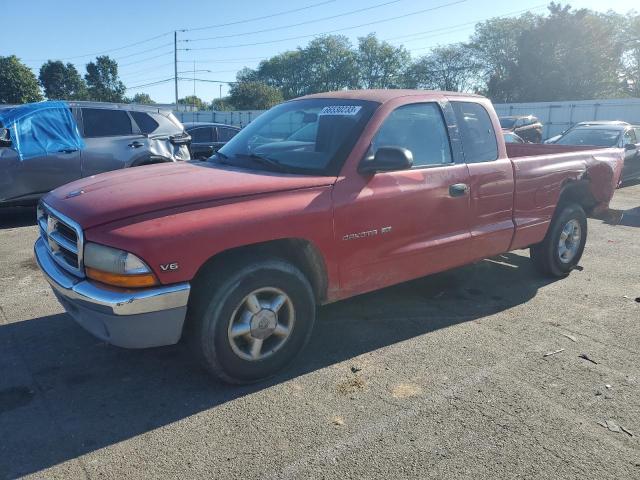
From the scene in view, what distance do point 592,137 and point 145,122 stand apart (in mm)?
10453

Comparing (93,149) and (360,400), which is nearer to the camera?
(360,400)

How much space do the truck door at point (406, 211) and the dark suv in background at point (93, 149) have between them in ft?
18.7

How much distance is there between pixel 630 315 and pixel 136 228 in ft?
14.0

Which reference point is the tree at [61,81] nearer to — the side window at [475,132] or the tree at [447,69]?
the tree at [447,69]

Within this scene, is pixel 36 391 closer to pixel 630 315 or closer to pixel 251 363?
pixel 251 363

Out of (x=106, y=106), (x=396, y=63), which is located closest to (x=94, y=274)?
(x=106, y=106)

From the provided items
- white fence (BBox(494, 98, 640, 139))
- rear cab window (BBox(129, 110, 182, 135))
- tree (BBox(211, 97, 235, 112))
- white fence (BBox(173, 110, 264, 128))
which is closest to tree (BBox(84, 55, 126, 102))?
tree (BBox(211, 97, 235, 112))

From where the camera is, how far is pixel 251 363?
3363 mm

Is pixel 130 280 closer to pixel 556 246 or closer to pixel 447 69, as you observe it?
pixel 556 246

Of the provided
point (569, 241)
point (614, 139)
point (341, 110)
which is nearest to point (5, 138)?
point (341, 110)

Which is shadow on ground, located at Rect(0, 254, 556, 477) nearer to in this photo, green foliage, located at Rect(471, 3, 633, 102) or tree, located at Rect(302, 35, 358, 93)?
green foliage, located at Rect(471, 3, 633, 102)

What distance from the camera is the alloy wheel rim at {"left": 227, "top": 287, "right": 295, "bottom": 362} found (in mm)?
3277

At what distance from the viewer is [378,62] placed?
97500mm

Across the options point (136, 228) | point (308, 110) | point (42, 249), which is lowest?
point (42, 249)
